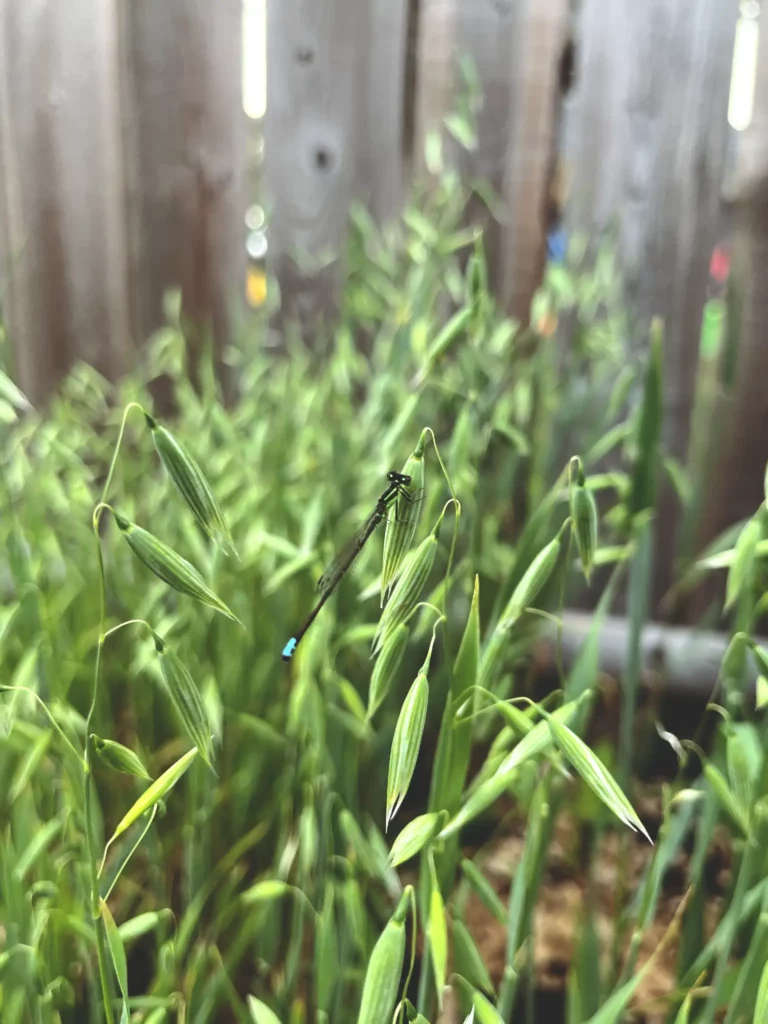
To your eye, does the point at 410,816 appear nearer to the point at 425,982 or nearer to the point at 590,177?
the point at 425,982

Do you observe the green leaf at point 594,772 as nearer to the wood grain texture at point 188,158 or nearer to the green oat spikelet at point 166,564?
the green oat spikelet at point 166,564

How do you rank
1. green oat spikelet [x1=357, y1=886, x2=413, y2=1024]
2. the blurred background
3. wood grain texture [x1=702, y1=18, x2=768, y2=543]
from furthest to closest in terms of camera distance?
wood grain texture [x1=702, y1=18, x2=768, y2=543], the blurred background, green oat spikelet [x1=357, y1=886, x2=413, y2=1024]

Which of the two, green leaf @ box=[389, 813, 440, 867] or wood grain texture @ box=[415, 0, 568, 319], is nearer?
green leaf @ box=[389, 813, 440, 867]

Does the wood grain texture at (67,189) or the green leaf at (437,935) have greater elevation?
the wood grain texture at (67,189)

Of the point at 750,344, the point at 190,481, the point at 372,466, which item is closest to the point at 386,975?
the point at 190,481

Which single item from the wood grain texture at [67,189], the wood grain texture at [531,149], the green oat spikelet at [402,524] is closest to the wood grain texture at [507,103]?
the wood grain texture at [531,149]

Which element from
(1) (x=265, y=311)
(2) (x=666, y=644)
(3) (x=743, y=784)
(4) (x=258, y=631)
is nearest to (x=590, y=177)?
(1) (x=265, y=311)

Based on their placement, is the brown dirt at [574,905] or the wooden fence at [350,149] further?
the wooden fence at [350,149]

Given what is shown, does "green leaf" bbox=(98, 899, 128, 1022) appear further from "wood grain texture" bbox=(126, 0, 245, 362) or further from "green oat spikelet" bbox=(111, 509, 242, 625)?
"wood grain texture" bbox=(126, 0, 245, 362)

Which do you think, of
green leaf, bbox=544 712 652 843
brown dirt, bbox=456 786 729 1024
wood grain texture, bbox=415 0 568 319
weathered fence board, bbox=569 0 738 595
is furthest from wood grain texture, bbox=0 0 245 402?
green leaf, bbox=544 712 652 843
